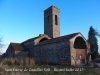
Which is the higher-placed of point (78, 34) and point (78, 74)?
point (78, 34)

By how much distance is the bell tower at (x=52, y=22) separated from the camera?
3602 cm

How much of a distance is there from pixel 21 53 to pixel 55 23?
1213 cm

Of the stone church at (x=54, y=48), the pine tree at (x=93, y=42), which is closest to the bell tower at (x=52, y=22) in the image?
the stone church at (x=54, y=48)

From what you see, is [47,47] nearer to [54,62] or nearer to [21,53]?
[54,62]

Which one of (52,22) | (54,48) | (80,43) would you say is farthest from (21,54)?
(80,43)

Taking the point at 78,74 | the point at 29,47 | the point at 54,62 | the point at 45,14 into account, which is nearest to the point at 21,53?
the point at 29,47

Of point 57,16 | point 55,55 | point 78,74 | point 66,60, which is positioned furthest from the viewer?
point 57,16

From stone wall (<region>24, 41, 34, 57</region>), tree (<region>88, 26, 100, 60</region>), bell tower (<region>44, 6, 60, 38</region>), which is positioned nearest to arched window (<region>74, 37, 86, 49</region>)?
tree (<region>88, 26, 100, 60</region>)

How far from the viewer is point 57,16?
124 feet

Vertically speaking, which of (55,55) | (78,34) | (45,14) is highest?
(45,14)

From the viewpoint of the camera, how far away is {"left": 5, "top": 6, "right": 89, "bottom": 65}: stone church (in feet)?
71.8

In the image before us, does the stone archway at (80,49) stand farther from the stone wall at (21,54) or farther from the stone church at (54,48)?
the stone wall at (21,54)

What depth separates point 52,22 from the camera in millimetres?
35812

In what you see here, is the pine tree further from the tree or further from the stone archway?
the stone archway
